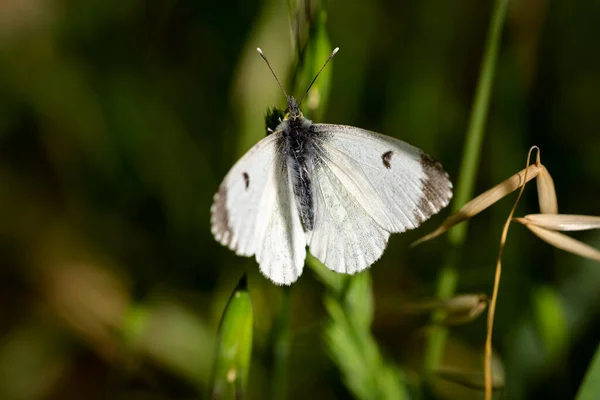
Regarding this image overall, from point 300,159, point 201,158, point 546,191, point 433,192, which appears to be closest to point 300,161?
point 300,159

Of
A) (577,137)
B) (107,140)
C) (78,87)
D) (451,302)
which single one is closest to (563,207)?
(577,137)

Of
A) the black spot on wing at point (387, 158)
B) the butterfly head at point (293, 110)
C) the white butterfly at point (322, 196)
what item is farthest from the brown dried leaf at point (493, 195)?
the butterfly head at point (293, 110)

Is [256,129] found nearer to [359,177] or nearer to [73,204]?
[359,177]

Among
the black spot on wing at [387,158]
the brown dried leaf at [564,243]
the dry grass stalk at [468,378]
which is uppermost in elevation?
the black spot on wing at [387,158]

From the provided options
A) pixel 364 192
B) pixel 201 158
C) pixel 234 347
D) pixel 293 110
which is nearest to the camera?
pixel 234 347

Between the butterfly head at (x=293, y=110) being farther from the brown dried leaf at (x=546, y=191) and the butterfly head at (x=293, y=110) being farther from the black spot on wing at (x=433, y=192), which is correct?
the brown dried leaf at (x=546, y=191)

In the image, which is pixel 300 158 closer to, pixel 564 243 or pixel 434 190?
pixel 434 190
